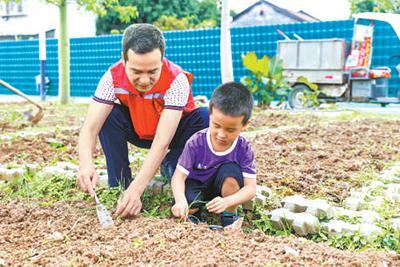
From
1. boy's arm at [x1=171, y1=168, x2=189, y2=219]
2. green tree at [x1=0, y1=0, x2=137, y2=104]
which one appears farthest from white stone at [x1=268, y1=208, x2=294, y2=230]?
green tree at [x1=0, y1=0, x2=137, y2=104]

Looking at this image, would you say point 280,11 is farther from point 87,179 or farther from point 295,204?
point 87,179

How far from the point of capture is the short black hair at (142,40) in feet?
9.16

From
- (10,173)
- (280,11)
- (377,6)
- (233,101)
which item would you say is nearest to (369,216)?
(233,101)

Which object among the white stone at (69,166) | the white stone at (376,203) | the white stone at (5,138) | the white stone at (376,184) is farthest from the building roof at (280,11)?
the white stone at (376,203)

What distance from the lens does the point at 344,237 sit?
272 centimetres

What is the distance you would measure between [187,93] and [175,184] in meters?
0.54

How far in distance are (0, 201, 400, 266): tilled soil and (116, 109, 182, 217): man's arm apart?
0.07 meters

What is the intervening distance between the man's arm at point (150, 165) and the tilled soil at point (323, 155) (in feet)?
3.13

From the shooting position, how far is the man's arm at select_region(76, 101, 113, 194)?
2.94 m

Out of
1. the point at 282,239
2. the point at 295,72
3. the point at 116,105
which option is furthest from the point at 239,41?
the point at 282,239

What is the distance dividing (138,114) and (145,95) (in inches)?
6.2

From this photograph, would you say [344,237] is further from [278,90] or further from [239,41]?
[239,41]

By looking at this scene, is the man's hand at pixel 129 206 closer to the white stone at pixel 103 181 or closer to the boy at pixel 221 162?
the boy at pixel 221 162

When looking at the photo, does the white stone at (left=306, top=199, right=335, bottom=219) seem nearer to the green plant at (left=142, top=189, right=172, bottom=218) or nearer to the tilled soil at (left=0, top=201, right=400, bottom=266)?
the tilled soil at (left=0, top=201, right=400, bottom=266)
